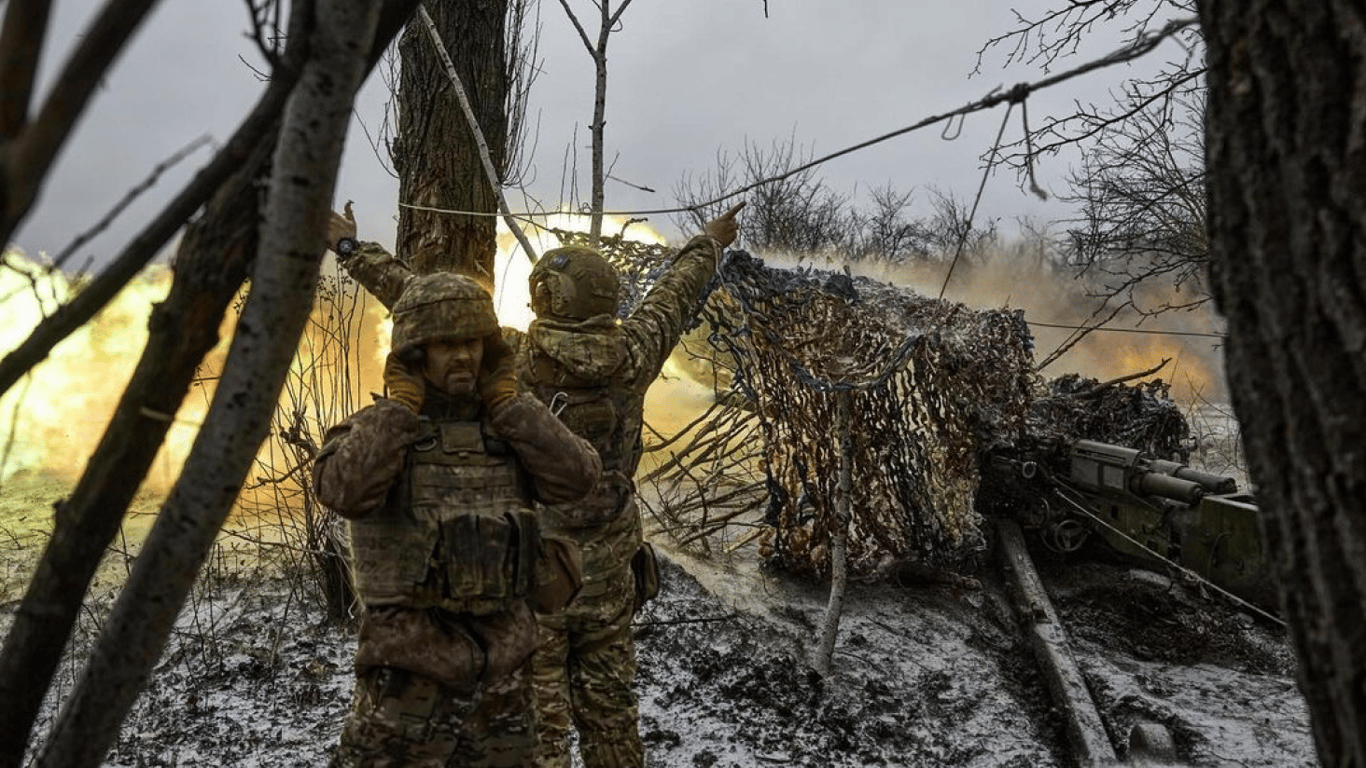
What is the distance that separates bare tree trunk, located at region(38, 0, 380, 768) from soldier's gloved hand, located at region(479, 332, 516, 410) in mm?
1528

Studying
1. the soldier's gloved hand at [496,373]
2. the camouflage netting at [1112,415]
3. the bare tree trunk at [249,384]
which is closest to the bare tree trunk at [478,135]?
the soldier's gloved hand at [496,373]

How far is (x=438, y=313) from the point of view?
276cm

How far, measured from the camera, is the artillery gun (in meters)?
5.58

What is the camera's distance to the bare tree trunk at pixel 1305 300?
1203 mm

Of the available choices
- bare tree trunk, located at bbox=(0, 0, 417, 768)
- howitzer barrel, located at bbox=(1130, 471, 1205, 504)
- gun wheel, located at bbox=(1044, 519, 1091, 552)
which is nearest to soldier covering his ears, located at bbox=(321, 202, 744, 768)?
bare tree trunk, located at bbox=(0, 0, 417, 768)

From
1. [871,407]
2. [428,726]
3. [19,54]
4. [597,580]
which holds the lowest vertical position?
[428,726]

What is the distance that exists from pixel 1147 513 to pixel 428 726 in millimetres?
5115

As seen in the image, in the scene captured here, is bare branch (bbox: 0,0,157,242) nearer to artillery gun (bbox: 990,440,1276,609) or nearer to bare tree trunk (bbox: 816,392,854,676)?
bare tree trunk (bbox: 816,392,854,676)

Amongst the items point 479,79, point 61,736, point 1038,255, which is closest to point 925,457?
point 479,79

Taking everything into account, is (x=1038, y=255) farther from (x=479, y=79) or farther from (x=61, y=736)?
(x=61, y=736)

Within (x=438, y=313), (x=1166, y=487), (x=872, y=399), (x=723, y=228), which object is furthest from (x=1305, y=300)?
(x=1166, y=487)

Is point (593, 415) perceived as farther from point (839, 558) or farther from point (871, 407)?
point (871, 407)

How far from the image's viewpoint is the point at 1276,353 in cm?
129

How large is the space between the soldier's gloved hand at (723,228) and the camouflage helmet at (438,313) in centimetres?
163
